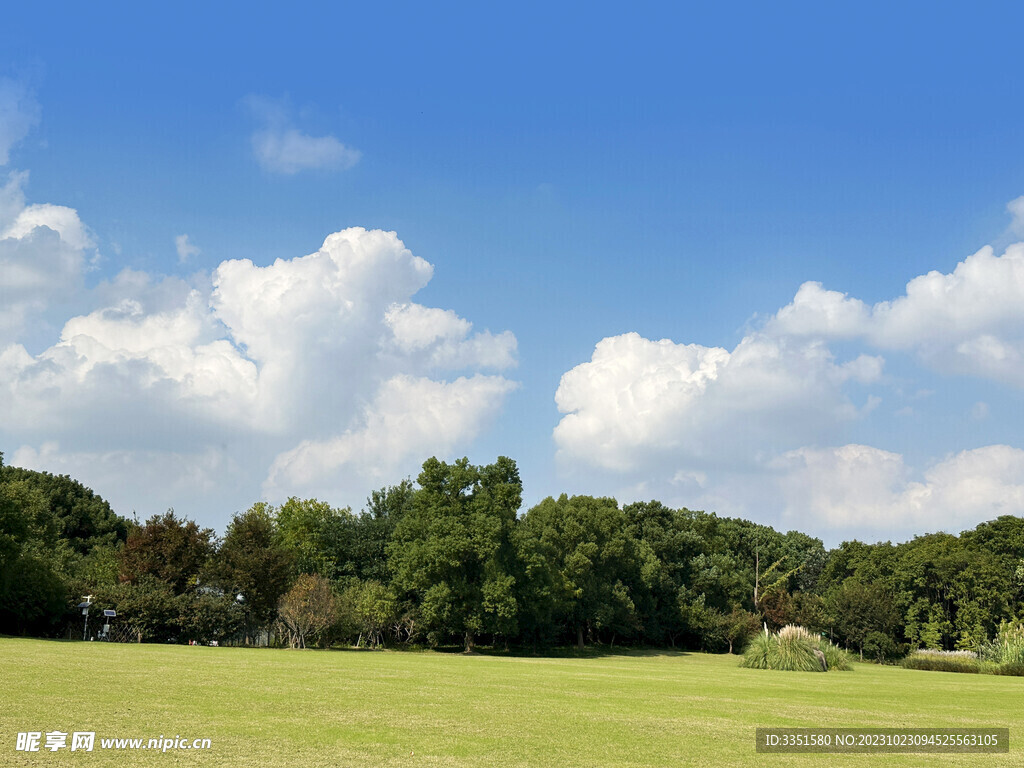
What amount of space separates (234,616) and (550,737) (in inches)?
1610

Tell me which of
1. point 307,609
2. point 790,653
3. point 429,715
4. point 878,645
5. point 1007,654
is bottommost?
point 878,645

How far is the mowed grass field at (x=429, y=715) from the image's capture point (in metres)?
9.94

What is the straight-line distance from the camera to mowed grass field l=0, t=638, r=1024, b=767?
32.6ft

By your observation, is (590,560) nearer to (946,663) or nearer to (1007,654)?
(946,663)

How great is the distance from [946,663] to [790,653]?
17199mm

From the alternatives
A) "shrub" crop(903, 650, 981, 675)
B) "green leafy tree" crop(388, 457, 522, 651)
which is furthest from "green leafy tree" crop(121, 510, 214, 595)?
"shrub" crop(903, 650, 981, 675)

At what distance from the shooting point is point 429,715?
1390 centimetres

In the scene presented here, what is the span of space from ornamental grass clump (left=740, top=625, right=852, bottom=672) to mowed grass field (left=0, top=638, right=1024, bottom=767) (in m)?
13.8

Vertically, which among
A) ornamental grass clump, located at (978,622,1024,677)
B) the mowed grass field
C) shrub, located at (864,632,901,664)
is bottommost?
shrub, located at (864,632,901,664)

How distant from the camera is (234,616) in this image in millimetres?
47781

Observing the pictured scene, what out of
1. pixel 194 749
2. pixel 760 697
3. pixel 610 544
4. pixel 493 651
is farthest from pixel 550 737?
pixel 610 544

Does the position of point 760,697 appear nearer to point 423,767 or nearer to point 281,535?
point 423,767

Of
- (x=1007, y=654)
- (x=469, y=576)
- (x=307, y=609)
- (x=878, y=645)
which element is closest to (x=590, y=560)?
(x=469, y=576)

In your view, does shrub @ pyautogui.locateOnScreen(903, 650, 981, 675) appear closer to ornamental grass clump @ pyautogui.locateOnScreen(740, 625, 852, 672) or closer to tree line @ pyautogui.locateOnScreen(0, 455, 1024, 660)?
tree line @ pyautogui.locateOnScreen(0, 455, 1024, 660)
